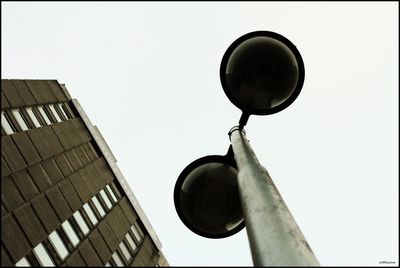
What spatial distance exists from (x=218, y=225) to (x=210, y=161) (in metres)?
1.22

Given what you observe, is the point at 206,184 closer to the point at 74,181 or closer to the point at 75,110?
the point at 74,181

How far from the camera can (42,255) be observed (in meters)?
14.9

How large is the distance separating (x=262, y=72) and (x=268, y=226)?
3717 millimetres

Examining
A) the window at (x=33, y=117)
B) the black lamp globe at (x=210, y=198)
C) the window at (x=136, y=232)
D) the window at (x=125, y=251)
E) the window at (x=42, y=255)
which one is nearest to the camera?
the black lamp globe at (x=210, y=198)

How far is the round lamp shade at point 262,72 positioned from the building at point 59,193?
391 inches

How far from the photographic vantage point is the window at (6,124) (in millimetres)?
17062

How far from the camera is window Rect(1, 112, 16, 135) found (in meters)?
17.1

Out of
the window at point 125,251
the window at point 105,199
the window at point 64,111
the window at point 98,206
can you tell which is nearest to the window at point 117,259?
the window at point 125,251

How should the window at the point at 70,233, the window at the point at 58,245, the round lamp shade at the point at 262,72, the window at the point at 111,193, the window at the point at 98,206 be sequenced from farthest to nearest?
the window at the point at 111,193
the window at the point at 98,206
the window at the point at 70,233
the window at the point at 58,245
the round lamp shade at the point at 262,72

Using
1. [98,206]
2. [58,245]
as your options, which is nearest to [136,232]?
[98,206]

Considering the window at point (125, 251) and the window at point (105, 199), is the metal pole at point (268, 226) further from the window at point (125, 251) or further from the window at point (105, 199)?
the window at point (105, 199)

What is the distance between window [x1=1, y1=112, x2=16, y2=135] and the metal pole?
47.8 ft

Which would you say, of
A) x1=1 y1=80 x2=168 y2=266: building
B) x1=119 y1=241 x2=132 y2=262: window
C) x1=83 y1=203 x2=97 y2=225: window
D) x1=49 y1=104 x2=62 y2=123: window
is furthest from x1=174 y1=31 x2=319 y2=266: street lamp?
x1=49 y1=104 x2=62 y2=123: window

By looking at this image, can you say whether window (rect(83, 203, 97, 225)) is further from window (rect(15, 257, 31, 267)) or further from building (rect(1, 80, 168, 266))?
window (rect(15, 257, 31, 267))
